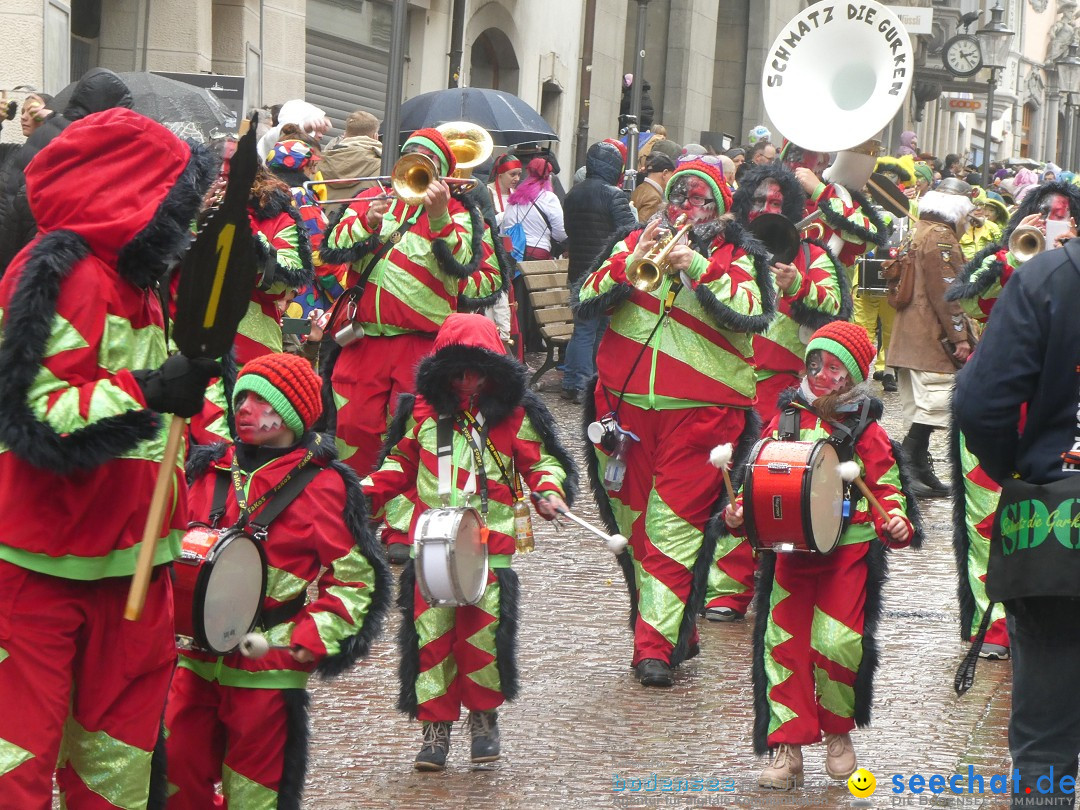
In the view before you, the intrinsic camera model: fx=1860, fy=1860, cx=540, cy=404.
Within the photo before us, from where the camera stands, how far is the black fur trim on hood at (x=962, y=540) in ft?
26.6

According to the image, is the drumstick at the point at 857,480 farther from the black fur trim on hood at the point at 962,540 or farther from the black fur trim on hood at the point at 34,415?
the black fur trim on hood at the point at 34,415

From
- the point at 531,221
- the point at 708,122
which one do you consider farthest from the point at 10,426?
the point at 708,122

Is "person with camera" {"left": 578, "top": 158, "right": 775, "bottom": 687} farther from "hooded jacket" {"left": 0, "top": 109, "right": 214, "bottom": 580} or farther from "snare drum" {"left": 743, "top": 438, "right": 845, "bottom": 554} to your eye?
"hooded jacket" {"left": 0, "top": 109, "right": 214, "bottom": 580}

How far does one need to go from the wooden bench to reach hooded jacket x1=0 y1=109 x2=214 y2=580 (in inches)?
444

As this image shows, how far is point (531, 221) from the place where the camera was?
16484 millimetres

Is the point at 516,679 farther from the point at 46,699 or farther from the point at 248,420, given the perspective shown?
the point at 46,699

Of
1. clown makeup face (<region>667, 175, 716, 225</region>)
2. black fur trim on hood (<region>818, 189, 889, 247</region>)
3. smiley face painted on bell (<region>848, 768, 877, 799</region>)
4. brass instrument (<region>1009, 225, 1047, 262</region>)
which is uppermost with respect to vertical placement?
clown makeup face (<region>667, 175, 716, 225</region>)

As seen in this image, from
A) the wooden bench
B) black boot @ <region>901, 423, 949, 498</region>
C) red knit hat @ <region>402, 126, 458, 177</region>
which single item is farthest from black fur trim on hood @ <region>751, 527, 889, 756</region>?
the wooden bench

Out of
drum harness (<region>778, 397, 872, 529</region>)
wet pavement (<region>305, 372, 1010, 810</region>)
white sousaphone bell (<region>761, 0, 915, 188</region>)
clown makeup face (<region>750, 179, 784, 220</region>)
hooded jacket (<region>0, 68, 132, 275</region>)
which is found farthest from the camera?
white sousaphone bell (<region>761, 0, 915, 188</region>)

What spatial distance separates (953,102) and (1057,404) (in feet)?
130

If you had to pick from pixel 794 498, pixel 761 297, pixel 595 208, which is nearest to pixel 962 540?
pixel 761 297

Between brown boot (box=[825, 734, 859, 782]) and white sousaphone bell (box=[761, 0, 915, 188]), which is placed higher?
white sousaphone bell (box=[761, 0, 915, 188])

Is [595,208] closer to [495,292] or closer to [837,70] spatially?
[837,70]

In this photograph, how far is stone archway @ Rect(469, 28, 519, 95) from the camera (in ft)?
84.4
